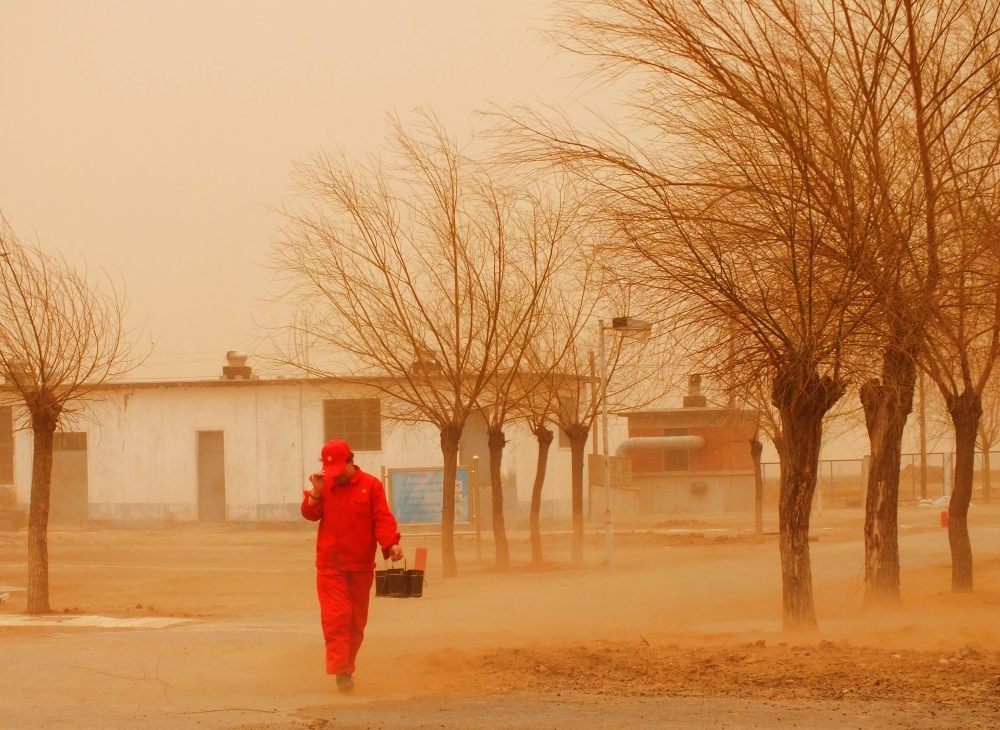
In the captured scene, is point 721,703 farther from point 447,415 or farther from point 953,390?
point 447,415

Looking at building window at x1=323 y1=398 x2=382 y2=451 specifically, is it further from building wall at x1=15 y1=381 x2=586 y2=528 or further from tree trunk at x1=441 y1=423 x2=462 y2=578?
tree trunk at x1=441 y1=423 x2=462 y2=578

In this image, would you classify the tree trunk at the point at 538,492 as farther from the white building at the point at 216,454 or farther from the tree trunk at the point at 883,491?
the white building at the point at 216,454

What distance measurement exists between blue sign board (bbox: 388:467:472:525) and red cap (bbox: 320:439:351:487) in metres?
15.0

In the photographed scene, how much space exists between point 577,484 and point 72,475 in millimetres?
22874

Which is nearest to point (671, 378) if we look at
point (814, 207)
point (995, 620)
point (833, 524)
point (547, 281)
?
point (814, 207)

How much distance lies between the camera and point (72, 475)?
4025 cm

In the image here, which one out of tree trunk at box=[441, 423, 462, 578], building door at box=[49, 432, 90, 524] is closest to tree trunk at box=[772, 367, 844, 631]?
tree trunk at box=[441, 423, 462, 578]

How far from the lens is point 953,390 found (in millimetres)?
14047

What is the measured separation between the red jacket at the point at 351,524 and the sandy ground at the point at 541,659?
0.91 m

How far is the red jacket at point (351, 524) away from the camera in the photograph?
8164 mm

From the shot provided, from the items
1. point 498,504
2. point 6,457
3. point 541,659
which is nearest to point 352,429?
point 6,457

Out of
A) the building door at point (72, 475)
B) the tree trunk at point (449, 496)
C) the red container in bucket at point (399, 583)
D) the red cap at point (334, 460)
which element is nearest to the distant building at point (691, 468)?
the building door at point (72, 475)

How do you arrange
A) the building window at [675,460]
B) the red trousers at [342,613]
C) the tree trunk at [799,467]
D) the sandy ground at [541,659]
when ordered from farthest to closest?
1. the building window at [675,460]
2. the tree trunk at [799,467]
3. the red trousers at [342,613]
4. the sandy ground at [541,659]

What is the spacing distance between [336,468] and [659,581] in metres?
10.1
